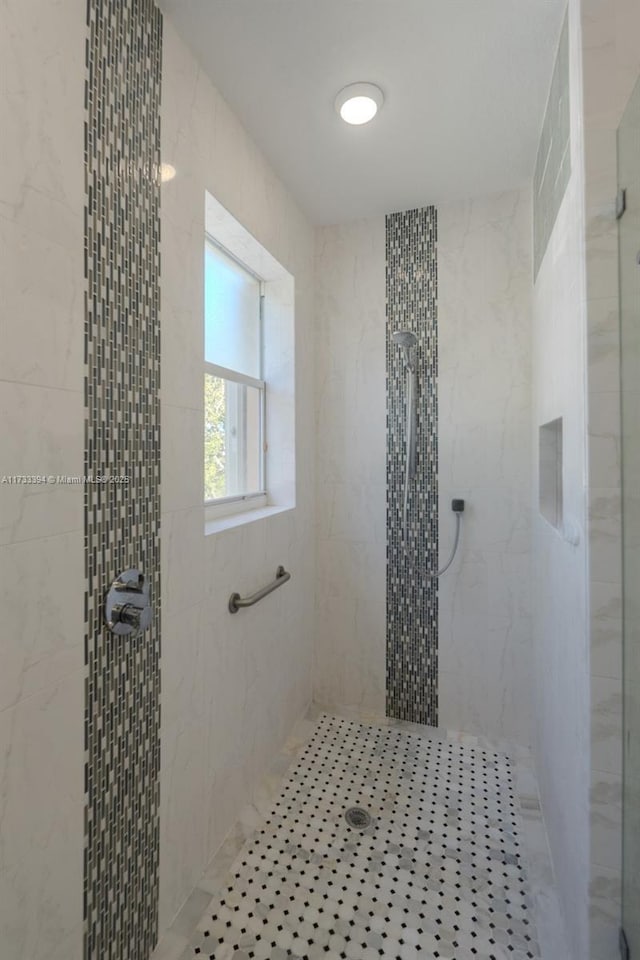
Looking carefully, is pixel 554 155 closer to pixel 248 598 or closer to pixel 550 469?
pixel 550 469

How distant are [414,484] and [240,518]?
0.89m

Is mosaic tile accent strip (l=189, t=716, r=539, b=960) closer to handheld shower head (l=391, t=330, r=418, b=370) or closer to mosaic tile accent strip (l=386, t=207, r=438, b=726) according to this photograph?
mosaic tile accent strip (l=386, t=207, r=438, b=726)

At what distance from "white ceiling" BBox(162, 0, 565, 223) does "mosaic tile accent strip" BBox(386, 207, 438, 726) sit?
0.96 ft

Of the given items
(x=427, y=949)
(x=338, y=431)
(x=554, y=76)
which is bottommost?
(x=427, y=949)

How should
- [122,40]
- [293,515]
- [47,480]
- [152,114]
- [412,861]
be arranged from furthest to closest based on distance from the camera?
[293,515] < [412,861] < [152,114] < [122,40] < [47,480]

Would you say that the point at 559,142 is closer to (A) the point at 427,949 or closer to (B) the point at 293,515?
(B) the point at 293,515

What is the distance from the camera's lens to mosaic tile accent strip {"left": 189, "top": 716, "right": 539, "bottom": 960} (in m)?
1.21

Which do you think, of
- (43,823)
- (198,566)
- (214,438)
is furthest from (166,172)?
(43,823)

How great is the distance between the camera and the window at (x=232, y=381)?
1765mm

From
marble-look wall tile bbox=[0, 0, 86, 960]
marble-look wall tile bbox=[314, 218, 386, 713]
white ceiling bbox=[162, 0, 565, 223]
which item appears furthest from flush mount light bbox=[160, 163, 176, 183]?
marble-look wall tile bbox=[314, 218, 386, 713]

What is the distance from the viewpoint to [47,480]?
87 cm

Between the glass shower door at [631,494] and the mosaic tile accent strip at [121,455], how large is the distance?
44.0 inches

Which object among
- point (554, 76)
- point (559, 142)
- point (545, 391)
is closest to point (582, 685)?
point (545, 391)

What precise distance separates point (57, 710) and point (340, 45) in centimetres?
186
